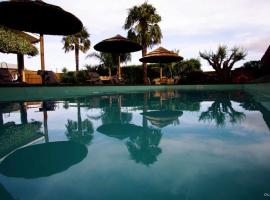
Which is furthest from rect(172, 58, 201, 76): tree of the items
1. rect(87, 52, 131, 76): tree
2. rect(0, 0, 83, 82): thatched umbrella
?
rect(0, 0, 83, 82): thatched umbrella

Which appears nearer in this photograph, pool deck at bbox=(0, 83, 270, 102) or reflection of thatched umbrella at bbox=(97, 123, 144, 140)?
reflection of thatched umbrella at bbox=(97, 123, 144, 140)

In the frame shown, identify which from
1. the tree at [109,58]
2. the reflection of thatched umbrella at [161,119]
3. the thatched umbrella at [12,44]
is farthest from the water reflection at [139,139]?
the tree at [109,58]

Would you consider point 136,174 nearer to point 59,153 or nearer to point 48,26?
point 59,153

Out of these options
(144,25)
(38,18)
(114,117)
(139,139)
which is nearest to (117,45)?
(38,18)

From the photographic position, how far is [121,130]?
260cm

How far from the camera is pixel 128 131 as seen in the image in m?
2.54

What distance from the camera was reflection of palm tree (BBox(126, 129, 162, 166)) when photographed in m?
1.53

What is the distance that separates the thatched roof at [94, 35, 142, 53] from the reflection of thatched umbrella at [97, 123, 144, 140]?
9131 mm

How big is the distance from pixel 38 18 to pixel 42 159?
659 centimetres

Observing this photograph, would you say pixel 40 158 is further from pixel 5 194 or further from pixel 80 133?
pixel 80 133

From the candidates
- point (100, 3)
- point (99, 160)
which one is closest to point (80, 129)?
point (99, 160)

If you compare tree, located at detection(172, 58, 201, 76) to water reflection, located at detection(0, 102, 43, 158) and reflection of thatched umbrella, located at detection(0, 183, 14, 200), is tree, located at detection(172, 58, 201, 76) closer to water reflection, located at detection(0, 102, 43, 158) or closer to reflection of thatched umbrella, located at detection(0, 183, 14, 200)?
water reflection, located at detection(0, 102, 43, 158)

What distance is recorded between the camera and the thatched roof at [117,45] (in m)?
11.3

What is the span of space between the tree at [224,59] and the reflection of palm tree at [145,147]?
17423 millimetres
